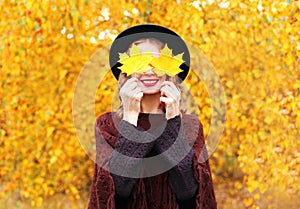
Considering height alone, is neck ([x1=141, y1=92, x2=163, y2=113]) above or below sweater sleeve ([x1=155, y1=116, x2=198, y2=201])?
above

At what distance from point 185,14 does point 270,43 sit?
2.28ft

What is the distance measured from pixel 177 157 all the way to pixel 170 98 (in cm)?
20

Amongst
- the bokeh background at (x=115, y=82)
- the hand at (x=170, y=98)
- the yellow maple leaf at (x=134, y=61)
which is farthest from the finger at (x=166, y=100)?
the bokeh background at (x=115, y=82)

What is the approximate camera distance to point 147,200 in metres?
1.82

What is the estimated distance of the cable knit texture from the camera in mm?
1735

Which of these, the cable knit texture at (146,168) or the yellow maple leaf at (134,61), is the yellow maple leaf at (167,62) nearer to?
the yellow maple leaf at (134,61)

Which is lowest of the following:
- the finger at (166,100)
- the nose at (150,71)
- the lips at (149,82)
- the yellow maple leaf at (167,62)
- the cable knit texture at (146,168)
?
the cable knit texture at (146,168)

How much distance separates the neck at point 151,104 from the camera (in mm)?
1788

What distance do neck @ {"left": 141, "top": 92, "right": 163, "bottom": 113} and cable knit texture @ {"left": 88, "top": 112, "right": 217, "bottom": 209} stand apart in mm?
25

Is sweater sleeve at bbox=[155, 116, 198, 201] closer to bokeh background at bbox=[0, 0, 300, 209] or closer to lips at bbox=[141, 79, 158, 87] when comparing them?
lips at bbox=[141, 79, 158, 87]

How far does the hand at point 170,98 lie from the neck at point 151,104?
0.13 feet

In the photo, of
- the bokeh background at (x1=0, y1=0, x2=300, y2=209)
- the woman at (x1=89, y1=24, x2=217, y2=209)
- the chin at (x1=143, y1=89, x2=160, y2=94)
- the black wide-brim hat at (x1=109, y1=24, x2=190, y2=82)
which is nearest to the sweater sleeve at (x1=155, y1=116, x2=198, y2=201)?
the woman at (x1=89, y1=24, x2=217, y2=209)

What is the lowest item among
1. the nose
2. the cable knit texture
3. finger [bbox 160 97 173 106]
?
the cable knit texture

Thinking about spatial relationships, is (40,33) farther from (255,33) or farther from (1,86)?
(255,33)
